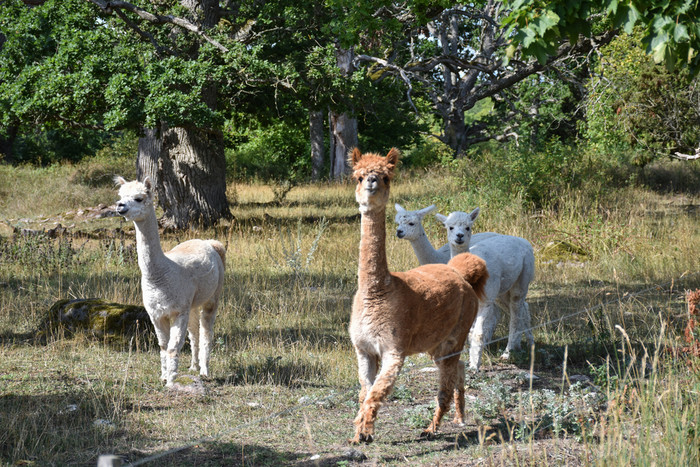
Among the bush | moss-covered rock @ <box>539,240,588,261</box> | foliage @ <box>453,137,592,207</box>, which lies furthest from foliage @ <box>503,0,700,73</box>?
the bush

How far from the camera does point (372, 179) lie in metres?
4.49

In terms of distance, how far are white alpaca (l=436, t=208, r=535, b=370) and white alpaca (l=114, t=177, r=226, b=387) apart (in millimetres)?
2643

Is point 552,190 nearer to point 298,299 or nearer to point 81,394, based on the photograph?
point 298,299

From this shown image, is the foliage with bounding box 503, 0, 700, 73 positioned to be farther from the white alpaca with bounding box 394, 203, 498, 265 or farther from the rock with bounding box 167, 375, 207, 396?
the rock with bounding box 167, 375, 207, 396

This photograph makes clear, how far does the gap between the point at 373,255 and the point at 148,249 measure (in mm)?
2496

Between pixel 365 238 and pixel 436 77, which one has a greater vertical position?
pixel 436 77

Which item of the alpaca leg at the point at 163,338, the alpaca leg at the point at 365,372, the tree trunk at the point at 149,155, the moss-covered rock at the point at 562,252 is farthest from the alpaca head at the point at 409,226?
Result: the tree trunk at the point at 149,155

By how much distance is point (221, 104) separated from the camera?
17.0 m

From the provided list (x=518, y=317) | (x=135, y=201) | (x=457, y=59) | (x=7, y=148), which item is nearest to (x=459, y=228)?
(x=518, y=317)

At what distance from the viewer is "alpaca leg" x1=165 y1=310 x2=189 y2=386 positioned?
245 inches

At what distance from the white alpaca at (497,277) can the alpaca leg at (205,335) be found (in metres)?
2.62

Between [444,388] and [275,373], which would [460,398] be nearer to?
[444,388]

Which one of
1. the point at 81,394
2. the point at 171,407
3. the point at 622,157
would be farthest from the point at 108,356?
the point at 622,157

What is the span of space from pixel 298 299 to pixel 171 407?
12.5 ft
